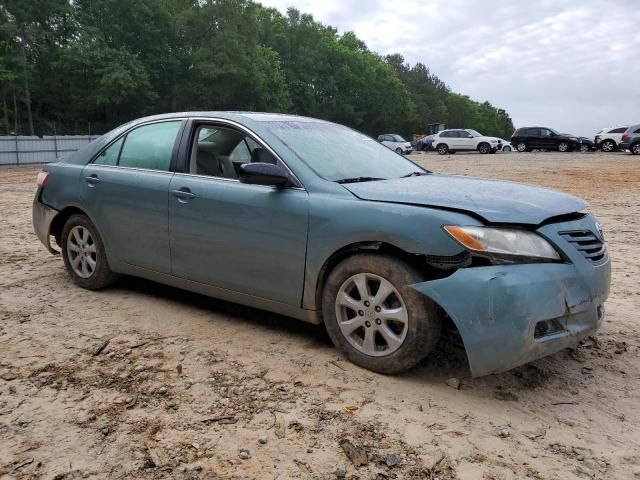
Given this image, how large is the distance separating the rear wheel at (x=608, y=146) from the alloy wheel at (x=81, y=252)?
3679 cm

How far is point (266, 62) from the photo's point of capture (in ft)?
162

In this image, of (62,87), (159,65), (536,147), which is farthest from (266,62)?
(536,147)

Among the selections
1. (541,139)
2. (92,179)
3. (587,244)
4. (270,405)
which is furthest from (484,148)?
(270,405)

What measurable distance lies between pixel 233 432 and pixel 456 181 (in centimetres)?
221

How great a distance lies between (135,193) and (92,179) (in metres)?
0.62

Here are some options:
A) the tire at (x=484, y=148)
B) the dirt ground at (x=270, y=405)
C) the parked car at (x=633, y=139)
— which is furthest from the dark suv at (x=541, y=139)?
the dirt ground at (x=270, y=405)

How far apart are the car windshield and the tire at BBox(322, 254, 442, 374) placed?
71 centimetres

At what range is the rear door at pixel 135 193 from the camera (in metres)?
4.33

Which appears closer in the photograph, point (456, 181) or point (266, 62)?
point (456, 181)

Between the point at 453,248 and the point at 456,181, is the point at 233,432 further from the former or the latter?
the point at 456,181

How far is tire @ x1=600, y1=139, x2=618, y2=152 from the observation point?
116ft

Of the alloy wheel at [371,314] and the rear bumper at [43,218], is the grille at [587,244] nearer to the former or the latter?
the alloy wheel at [371,314]

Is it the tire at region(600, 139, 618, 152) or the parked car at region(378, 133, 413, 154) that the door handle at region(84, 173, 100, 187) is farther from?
the tire at region(600, 139, 618, 152)

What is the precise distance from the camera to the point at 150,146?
464 cm
